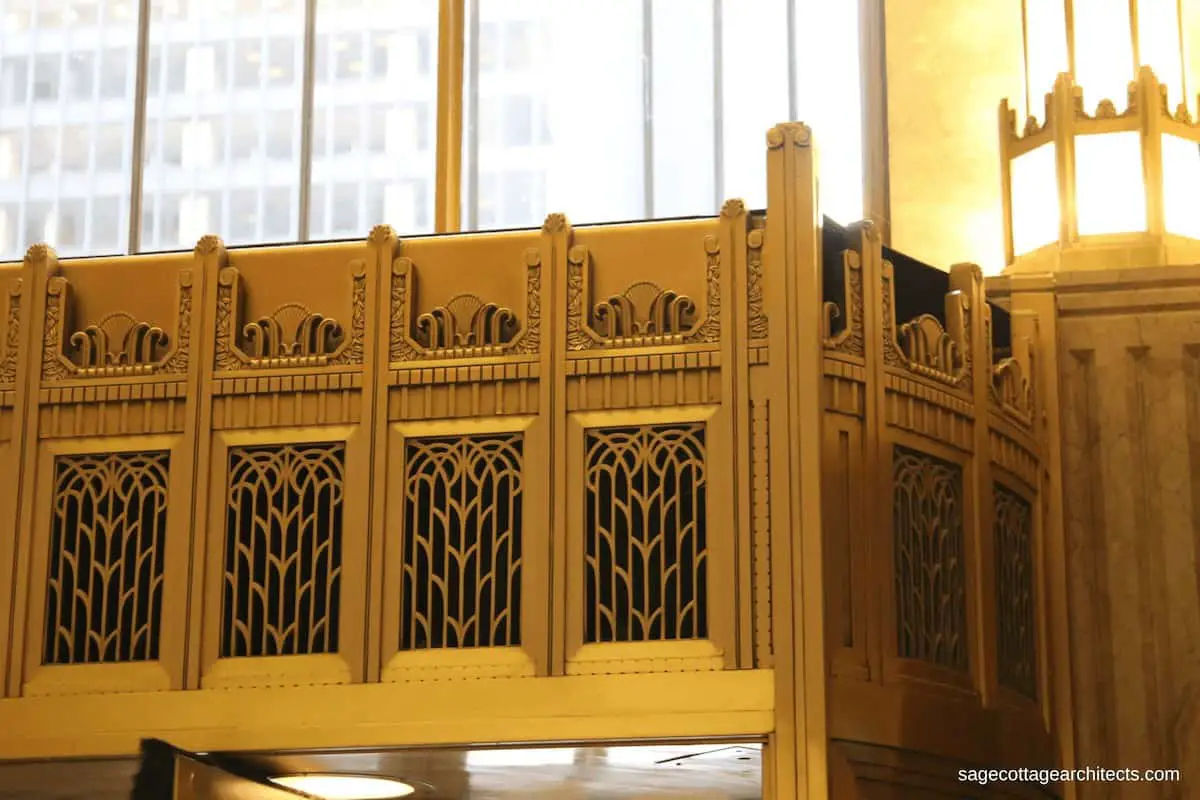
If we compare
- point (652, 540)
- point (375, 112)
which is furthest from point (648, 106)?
point (652, 540)

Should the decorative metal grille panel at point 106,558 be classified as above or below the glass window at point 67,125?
below

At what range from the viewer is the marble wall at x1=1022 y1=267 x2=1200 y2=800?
8.12 metres

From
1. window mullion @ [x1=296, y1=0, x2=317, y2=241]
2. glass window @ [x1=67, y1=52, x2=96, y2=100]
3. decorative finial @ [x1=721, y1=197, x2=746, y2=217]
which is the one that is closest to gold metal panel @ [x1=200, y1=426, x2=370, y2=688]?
decorative finial @ [x1=721, y1=197, x2=746, y2=217]

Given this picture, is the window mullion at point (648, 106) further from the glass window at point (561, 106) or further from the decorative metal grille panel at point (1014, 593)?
the decorative metal grille panel at point (1014, 593)

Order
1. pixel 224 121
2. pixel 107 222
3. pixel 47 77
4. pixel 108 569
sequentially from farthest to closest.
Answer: pixel 47 77 → pixel 224 121 → pixel 107 222 → pixel 108 569

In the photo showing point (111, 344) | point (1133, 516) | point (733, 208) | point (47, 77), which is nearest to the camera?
point (733, 208)

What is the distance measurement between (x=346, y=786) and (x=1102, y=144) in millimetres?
4228

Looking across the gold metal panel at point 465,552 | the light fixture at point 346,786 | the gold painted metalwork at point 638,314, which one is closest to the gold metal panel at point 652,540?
the gold metal panel at point 465,552

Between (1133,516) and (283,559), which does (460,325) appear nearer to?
(283,559)

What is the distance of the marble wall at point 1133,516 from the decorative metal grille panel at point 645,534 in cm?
199

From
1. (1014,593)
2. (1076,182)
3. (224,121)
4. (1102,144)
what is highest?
(224,121)

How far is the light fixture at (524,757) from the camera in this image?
6969 millimetres

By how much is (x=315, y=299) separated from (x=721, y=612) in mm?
1907

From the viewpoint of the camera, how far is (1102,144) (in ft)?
29.8
